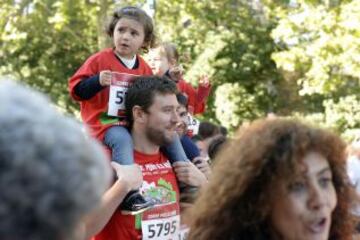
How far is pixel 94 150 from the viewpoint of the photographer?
5.16ft

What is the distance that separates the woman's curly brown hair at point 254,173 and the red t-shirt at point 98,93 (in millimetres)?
1851

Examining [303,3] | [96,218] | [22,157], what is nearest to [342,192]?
[96,218]

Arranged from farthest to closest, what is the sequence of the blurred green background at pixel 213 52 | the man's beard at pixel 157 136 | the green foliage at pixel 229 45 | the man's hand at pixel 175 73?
the green foliage at pixel 229 45, the blurred green background at pixel 213 52, the man's hand at pixel 175 73, the man's beard at pixel 157 136

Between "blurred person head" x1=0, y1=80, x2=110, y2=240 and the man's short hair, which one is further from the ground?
the man's short hair

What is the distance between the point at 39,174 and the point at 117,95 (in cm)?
343

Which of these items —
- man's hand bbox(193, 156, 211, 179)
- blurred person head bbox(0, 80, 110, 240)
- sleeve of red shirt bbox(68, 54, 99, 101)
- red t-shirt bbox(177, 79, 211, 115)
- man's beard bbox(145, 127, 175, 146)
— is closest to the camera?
blurred person head bbox(0, 80, 110, 240)

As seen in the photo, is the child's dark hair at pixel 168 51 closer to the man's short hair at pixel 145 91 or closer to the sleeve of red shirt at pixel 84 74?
the sleeve of red shirt at pixel 84 74

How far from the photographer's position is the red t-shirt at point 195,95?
655cm

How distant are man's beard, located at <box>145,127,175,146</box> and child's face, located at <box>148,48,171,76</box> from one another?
48.3 inches

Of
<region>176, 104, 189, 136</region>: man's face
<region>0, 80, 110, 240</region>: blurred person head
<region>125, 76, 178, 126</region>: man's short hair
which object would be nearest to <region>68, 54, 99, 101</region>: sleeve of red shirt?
<region>125, 76, 178, 126</region>: man's short hair

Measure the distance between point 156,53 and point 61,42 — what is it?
19.3m

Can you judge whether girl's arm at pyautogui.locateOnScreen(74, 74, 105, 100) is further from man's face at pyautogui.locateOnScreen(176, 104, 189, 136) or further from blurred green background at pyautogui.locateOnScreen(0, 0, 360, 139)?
blurred green background at pyautogui.locateOnScreen(0, 0, 360, 139)

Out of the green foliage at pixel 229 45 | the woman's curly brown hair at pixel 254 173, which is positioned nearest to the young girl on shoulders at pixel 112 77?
the woman's curly brown hair at pixel 254 173

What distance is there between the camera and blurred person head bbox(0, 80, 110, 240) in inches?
55.2
